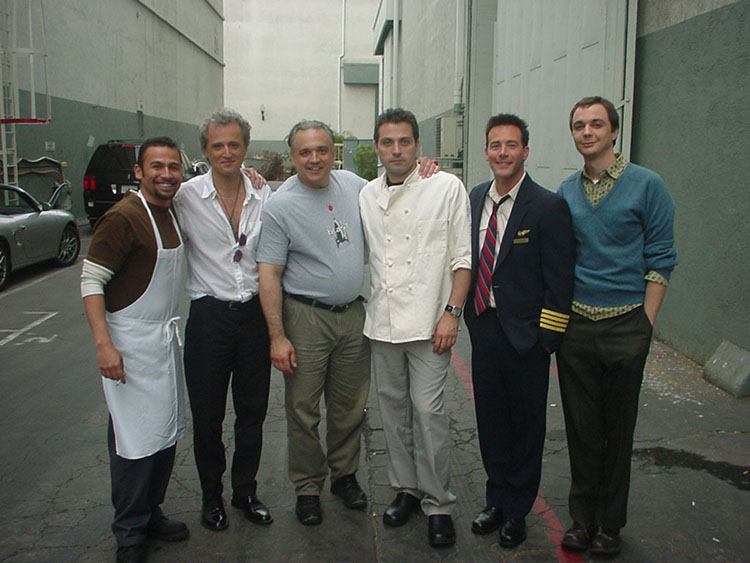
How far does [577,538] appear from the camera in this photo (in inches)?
136

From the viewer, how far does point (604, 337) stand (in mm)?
3318

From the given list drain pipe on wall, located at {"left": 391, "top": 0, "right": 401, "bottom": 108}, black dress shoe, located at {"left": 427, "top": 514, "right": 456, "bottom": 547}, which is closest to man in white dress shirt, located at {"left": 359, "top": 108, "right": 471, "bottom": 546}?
black dress shoe, located at {"left": 427, "top": 514, "right": 456, "bottom": 547}

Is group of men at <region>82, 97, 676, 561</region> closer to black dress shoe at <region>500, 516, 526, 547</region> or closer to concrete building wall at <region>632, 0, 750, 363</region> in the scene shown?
black dress shoe at <region>500, 516, 526, 547</region>

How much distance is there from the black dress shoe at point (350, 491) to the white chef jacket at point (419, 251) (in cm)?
92

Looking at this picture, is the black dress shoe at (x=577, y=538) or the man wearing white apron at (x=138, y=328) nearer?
the man wearing white apron at (x=138, y=328)

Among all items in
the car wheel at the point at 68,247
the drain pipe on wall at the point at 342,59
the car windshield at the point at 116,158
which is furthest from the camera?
the drain pipe on wall at the point at 342,59

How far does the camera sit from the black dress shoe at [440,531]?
353 cm

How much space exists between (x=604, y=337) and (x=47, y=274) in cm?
1044

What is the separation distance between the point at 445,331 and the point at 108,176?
46.2 ft

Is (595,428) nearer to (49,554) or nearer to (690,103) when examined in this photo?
(49,554)

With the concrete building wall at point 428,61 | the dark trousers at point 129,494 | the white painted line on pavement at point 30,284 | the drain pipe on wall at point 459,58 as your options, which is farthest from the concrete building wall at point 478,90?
the dark trousers at point 129,494

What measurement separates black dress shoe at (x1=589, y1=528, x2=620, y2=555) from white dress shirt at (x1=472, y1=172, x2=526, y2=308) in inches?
47.8

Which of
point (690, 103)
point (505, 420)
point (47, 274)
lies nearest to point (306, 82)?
point (47, 274)

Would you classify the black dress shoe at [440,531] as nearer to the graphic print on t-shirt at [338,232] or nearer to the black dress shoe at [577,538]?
the black dress shoe at [577,538]
